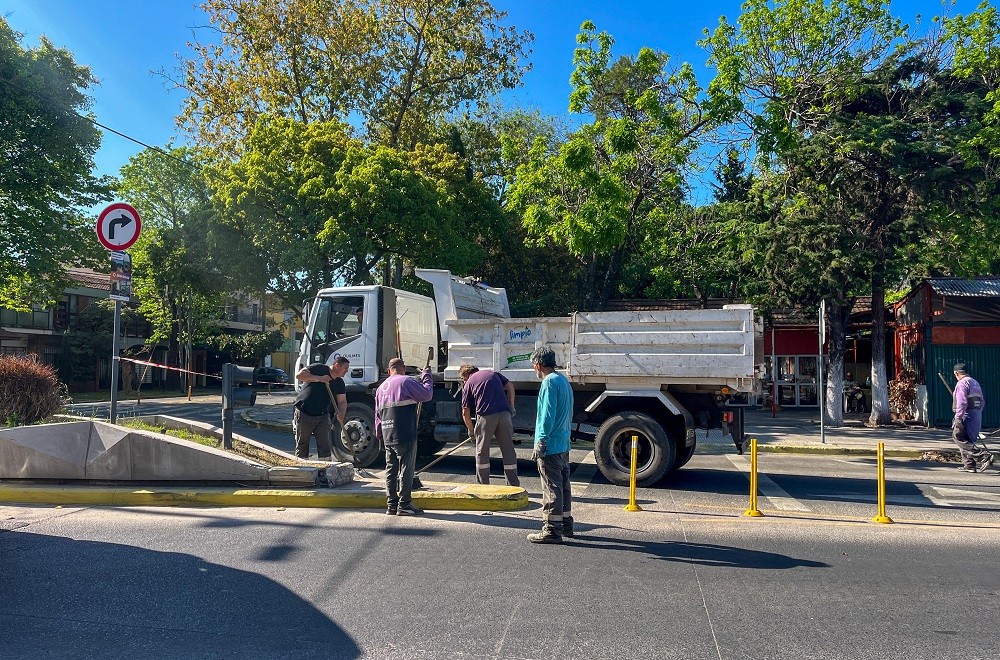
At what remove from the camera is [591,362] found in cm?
991

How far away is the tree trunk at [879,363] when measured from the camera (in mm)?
19000

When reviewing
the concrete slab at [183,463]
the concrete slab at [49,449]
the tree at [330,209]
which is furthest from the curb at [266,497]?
the tree at [330,209]

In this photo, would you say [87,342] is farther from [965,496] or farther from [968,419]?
[965,496]

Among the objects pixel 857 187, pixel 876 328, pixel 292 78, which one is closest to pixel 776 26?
pixel 857 187

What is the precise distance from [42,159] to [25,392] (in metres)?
19.2

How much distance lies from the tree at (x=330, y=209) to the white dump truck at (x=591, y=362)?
28.9 ft

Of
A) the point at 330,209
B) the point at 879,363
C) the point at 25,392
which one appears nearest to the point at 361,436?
the point at 25,392

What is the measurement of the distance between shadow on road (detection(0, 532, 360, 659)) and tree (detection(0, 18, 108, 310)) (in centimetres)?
2332

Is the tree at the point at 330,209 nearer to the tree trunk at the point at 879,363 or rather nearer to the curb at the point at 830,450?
the curb at the point at 830,450

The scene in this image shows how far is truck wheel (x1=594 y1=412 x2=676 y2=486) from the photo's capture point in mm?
9602

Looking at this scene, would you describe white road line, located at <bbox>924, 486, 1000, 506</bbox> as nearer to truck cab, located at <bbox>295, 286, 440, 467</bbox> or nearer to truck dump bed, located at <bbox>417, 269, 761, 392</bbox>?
truck dump bed, located at <bbox>417, 269, 761, 392</bbox>

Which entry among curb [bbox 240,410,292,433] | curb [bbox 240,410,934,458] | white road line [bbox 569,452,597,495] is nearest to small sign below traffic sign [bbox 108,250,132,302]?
white road line [bbox 569,452,597,495]

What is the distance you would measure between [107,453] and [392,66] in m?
20.6

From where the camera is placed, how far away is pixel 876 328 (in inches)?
754
